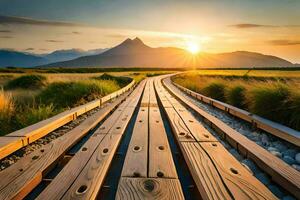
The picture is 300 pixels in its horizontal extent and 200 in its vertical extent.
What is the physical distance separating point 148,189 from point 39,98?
370 inches

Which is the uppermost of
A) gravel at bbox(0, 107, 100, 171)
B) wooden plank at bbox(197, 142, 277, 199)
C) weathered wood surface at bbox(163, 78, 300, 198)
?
wooden plank at bbox(197, 142, 277, 199)

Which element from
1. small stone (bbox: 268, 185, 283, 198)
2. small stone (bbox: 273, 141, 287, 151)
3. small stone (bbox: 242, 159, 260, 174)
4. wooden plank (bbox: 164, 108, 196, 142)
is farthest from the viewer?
small stone (bbox: 273, 141, 287, 151)

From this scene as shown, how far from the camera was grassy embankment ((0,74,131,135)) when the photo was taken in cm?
536

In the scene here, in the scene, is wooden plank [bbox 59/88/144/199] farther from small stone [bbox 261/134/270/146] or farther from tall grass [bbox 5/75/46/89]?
tall grass [bbox 5/75/46/89]

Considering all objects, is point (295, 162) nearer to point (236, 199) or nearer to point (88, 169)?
point (236, 199)

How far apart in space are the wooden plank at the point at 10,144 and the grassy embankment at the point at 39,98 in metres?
2.33

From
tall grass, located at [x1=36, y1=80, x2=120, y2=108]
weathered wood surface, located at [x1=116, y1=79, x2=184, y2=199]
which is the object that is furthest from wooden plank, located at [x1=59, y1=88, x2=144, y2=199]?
tall grass, located at [x1=36, y1=80, x2=120, y2=108]

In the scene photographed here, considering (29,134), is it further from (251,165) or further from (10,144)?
(251,165)

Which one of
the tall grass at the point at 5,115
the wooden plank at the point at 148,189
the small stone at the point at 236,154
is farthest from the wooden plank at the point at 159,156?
the tall grass at the point at 5,115

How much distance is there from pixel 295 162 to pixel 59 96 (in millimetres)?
8773

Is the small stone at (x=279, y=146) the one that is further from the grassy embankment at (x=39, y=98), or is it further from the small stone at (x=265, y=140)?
the grassy embankment at (x=39, y=98)

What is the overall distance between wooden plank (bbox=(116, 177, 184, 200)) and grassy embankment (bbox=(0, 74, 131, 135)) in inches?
157

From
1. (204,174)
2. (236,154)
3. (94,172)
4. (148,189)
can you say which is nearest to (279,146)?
(236,154)

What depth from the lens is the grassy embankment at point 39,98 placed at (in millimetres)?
5363
